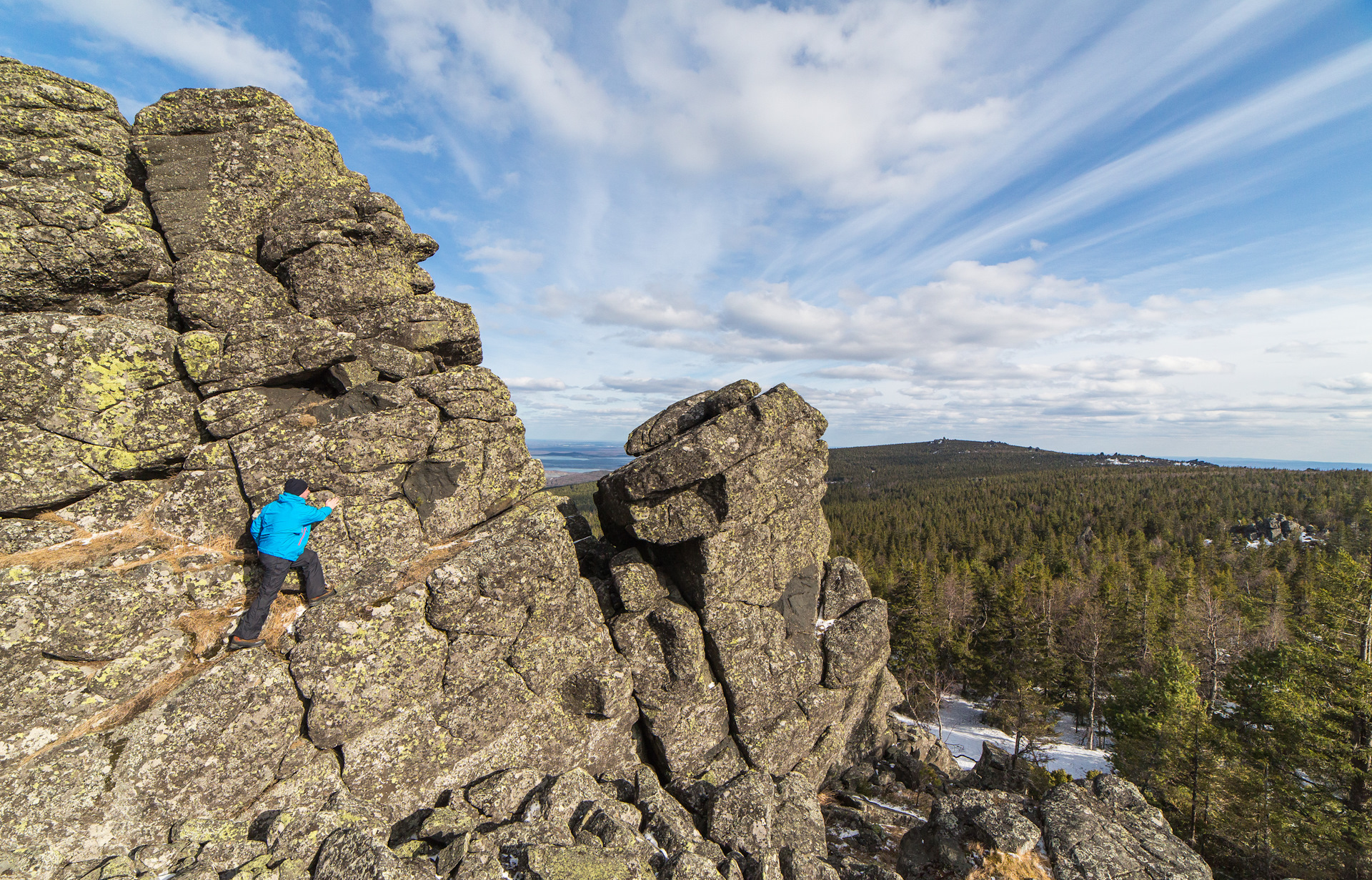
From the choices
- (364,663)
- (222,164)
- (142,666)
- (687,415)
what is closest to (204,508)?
(142,666)

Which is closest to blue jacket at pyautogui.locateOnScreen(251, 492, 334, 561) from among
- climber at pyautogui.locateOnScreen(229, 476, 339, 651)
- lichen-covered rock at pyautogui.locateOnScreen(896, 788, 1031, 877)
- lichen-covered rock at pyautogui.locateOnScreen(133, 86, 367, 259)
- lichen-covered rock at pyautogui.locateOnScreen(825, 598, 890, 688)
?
climber at pyautogui.locateOnScreen(229, 476, 339, 651)

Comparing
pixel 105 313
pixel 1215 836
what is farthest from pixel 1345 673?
pixel 105 313

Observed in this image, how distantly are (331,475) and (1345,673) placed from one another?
1735 inches

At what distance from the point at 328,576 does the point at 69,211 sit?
1312 cm

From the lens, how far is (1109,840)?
14.0 m

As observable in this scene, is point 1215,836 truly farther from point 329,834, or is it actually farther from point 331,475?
point 331,475

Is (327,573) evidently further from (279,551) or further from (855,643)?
(855,643)

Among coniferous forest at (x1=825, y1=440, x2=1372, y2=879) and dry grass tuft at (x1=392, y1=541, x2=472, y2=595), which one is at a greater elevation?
dry grass tuft at (x1=392, y1=541, x2=472, y2=595)

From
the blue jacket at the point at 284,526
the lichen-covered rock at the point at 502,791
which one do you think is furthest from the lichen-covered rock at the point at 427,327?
the lichen-covered rock at the point at 502,791

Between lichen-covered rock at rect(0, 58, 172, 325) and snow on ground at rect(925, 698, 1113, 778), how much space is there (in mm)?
55450

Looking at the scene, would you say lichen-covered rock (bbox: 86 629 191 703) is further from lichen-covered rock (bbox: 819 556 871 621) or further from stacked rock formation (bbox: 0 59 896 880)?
lichen-covered rock (bbox: 819 556 871 621)

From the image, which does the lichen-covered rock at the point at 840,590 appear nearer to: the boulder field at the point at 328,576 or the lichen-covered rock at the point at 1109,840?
the boulder field at the point at 328,576

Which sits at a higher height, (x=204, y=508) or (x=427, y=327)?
(x=427, y=327)

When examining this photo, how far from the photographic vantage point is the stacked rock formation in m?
11.5
